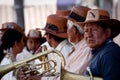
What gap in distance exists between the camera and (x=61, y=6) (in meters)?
14.6

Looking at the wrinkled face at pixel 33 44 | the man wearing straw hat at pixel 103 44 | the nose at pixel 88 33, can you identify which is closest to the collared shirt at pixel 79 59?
the man wearing straw hat at pixel 103 44

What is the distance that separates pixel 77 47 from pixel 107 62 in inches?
40.8

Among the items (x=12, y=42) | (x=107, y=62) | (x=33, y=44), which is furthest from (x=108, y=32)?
(x=33, y=44)

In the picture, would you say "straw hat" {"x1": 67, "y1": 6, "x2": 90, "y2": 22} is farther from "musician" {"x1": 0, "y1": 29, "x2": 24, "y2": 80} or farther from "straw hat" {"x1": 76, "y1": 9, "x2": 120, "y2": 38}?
"musician" {"x1": 0, "y1": 29, "x2": 24, "y2": 80}

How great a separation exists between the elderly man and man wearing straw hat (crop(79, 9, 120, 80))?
1.18ft

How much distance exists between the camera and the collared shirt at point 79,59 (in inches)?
200

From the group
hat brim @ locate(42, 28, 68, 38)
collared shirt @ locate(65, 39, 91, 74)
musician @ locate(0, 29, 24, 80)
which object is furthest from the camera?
musician @ locate(0, 29, 24, 80)

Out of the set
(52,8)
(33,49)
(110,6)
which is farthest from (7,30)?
(52,8)

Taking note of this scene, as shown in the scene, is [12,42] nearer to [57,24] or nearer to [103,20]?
[57,24]

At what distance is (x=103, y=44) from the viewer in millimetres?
4582

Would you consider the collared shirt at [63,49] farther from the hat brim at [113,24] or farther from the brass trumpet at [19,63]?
the brass trumpet at [19,63]

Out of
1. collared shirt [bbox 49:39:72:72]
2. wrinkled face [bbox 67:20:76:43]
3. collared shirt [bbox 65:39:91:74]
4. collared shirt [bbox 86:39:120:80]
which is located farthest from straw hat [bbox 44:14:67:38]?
collared shirt [bbox 86:39:120:80]

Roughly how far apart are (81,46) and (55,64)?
0.39 meters

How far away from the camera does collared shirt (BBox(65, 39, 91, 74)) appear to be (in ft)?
16.6
